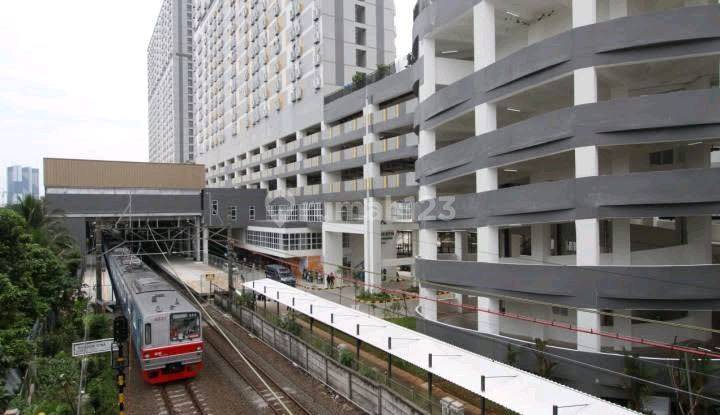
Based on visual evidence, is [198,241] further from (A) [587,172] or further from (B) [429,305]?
(A) [587,172]

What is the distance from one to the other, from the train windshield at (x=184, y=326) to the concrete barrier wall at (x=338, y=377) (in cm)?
423

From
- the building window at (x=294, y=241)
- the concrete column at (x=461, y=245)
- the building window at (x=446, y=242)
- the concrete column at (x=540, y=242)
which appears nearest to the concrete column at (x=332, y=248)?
the building window at (x=294, y=241)

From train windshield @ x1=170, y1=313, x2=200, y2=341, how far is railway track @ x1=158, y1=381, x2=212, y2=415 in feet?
6.02

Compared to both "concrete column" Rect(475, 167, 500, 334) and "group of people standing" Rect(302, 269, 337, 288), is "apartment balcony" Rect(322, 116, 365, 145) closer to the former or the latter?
"group of people standing" Rect(302, 269, 337, 288)

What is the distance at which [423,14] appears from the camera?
20969mm

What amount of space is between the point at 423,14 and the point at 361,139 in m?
18.3

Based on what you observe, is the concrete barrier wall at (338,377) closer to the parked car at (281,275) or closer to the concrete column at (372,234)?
the concrete column at (372,234)

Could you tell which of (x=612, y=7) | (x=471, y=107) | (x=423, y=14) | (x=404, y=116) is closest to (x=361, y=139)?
(x=404, y=116)

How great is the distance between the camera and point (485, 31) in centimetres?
1797

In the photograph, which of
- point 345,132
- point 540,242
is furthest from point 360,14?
point 540,242

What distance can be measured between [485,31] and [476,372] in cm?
1281

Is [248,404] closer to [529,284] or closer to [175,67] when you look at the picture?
[529,284]

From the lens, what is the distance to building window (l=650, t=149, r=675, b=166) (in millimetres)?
20189

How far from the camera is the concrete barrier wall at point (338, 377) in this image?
44.2 feet
